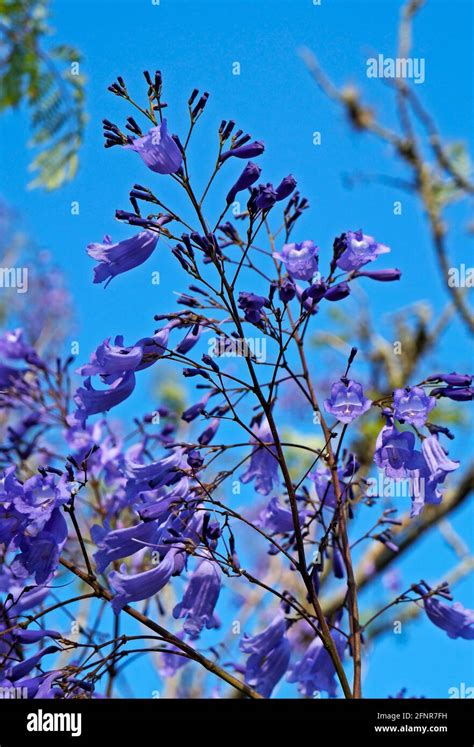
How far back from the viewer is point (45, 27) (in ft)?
14.4

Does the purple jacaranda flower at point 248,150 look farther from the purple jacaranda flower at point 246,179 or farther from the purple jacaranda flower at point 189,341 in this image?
the purple jacaranda flower at point 189,341

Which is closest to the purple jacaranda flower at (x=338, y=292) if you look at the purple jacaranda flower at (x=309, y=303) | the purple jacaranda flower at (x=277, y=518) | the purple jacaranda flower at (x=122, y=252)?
the purple jacaranda flower at (x=309, y=303)

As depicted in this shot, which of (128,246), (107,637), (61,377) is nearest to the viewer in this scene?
(128,246)

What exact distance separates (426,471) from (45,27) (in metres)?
3.40

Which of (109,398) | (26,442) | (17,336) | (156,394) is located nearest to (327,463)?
(109,398)

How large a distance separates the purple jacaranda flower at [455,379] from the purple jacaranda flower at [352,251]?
0.93 feet

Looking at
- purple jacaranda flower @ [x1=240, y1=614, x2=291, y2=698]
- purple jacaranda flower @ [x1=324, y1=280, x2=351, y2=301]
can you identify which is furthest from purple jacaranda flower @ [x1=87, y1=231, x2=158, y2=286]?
purple jacaranda flower @ [x1=240, y1=614, x2=291, y2=698]

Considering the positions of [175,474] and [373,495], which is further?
[373,495]

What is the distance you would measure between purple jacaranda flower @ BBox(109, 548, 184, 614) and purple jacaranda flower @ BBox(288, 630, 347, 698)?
0.48 meters

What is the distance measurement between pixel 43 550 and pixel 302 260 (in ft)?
2.55

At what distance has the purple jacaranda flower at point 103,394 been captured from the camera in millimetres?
1812

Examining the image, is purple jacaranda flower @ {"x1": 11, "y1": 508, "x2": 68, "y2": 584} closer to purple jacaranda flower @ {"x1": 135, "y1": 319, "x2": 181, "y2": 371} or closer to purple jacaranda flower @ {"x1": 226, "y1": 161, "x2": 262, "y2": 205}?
purple jacaranda flower @ {"x1": 135, "y1": 319, "x2": 181, "y2": 371}

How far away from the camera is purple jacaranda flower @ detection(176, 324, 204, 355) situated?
1874mm
